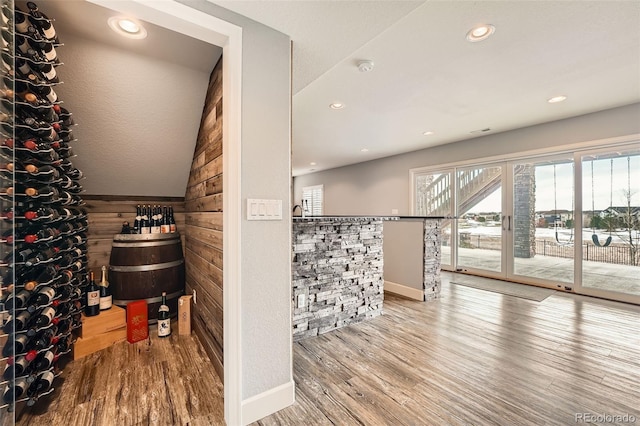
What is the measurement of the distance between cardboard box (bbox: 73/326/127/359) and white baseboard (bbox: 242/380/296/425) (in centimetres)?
153

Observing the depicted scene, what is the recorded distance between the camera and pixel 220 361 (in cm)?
179

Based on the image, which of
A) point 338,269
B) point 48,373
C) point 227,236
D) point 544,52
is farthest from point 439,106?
point 48,373

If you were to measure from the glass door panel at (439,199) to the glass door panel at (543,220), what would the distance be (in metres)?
1.07

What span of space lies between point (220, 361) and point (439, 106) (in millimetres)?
3557

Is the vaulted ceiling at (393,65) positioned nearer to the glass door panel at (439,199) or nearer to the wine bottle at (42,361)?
the wine bottle at (42,361)

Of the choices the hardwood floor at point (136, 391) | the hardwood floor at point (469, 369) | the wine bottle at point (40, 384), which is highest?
the wine bottle at point (40, 384)

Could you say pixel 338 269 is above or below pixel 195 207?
below

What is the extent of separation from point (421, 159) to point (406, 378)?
190 inches

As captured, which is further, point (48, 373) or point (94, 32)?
point (94, 32)

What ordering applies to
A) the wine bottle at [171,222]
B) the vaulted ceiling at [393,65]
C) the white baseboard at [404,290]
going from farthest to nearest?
the white baseboard at [404,290] → the wine bottle at [171,222] → the vaulted ceiling at [393,65]

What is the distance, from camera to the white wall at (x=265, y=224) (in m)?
1.48

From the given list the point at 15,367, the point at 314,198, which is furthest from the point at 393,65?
the point at 314,198

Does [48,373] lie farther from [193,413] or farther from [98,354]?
[193,413]

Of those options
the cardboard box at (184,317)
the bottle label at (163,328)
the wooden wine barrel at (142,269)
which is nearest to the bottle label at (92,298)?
the wooden wine barrel at (142,269)
